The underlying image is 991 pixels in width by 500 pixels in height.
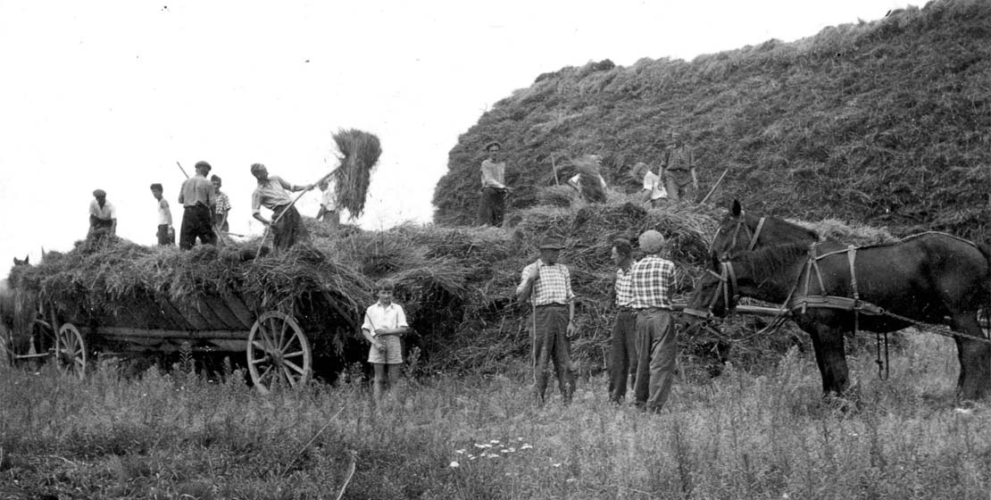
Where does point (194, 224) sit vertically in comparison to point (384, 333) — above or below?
above

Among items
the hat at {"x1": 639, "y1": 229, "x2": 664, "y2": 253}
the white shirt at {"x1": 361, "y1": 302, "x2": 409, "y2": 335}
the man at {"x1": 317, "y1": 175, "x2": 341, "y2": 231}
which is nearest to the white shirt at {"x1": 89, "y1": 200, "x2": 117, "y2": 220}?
the man at {"x1": 317, "y1": 175, "x2": 341, "y2": 231}

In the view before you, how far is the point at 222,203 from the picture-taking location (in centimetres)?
1374

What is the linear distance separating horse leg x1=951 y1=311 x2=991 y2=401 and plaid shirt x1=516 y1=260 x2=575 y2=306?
3.26 metres

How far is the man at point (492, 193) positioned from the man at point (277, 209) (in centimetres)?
402

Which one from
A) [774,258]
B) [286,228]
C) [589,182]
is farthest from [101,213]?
[774,258]

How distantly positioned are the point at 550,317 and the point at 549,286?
11.5 inches

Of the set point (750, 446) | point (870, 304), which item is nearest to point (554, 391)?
point (870, 304)

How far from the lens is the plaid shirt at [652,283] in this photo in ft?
26.6

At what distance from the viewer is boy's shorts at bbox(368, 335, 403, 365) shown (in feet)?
33.0

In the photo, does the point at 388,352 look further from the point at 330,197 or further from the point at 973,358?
the point at 973,358

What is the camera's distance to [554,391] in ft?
32.6

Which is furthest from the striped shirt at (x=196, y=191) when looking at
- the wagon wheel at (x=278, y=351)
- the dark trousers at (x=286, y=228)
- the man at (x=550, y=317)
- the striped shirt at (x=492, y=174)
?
the man at (x=550, y=317)

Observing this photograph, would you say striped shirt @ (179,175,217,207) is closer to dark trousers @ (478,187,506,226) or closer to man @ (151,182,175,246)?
man @ (151,182,175,246)

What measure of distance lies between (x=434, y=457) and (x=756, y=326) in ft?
17.2
